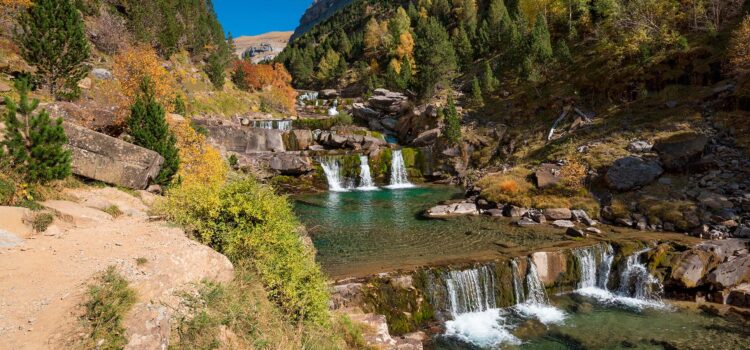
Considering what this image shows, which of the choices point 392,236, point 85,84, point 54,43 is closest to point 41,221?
point 392,236

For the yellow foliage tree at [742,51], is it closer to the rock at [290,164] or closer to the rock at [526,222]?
the rock at [526,222]

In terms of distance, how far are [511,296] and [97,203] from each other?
19.5m

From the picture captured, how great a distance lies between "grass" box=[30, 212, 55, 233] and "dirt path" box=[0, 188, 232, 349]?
223 mm

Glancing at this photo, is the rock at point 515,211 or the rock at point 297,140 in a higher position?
the rock at point 297,140

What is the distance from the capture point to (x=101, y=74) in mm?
39031

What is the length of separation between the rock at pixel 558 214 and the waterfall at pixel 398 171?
2206 centimetres

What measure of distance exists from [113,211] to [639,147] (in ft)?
128

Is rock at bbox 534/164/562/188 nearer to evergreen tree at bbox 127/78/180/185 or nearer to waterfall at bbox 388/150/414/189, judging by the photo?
waterfall at bbox 388/150/414/189

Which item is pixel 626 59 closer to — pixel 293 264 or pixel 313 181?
pixel 313 181

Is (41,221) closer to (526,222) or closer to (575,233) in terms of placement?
(575,233)

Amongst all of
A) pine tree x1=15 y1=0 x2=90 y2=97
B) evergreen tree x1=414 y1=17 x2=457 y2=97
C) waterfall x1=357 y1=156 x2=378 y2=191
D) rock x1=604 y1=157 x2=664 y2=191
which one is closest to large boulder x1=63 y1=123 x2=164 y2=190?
pine tree x1=15 y1=0 x2=90 y2=97

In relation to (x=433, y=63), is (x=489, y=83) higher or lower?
lower

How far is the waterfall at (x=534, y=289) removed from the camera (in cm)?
1839

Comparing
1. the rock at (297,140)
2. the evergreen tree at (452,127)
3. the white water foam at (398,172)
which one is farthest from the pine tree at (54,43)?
the evergreen tree at (452,127)
